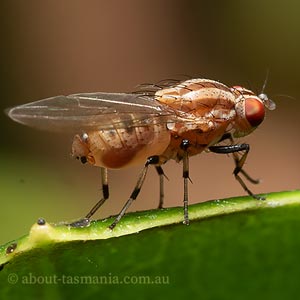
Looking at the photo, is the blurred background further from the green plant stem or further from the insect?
the green plant stem

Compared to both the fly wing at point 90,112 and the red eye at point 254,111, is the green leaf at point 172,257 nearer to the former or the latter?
the fly wing at point 90,112

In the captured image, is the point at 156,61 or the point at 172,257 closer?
the point at 172,257

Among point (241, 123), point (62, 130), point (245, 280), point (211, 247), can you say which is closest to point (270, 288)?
point (245, 280)

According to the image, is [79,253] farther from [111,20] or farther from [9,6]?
[111,20]

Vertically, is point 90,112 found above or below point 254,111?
above

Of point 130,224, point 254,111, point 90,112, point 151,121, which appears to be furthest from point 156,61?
point 130,224

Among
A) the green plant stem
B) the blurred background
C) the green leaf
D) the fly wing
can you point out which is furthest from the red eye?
the blurred background

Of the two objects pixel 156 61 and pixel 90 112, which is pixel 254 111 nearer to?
pixel 90 112

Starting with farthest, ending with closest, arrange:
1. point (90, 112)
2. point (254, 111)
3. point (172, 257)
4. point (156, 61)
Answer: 1. point (156, 61)
2. point (254, 111)
3. point (90, 112)
4. point (172, 257)
